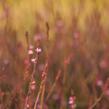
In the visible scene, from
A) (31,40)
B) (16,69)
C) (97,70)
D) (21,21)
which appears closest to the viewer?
(16,69)

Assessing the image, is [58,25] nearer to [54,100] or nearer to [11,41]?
[11,41]

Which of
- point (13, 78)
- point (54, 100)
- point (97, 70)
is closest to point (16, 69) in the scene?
point (13, 78)

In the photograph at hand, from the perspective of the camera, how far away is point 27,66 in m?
1.80

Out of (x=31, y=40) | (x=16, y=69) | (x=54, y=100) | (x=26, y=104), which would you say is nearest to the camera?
(x=26, y=104)

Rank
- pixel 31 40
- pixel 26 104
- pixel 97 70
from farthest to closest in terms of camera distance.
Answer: pixel 31 40 < pixel 97 70 < pixel 26 104

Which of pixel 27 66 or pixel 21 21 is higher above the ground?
pixel 27 66

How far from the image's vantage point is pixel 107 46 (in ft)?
10.4

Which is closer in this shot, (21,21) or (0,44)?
(0,44)

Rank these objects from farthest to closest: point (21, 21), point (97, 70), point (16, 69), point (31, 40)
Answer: point (21, 21) → point (31, 40) → point (97, 70) → point (16, 69)

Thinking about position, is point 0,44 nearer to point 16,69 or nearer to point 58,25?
point 16,69

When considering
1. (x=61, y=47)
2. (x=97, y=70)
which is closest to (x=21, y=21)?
(x=61, y=47)

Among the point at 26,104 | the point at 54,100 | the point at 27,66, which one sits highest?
the point at 27,66

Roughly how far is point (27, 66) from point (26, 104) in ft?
0.50

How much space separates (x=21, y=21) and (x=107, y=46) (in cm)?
156
